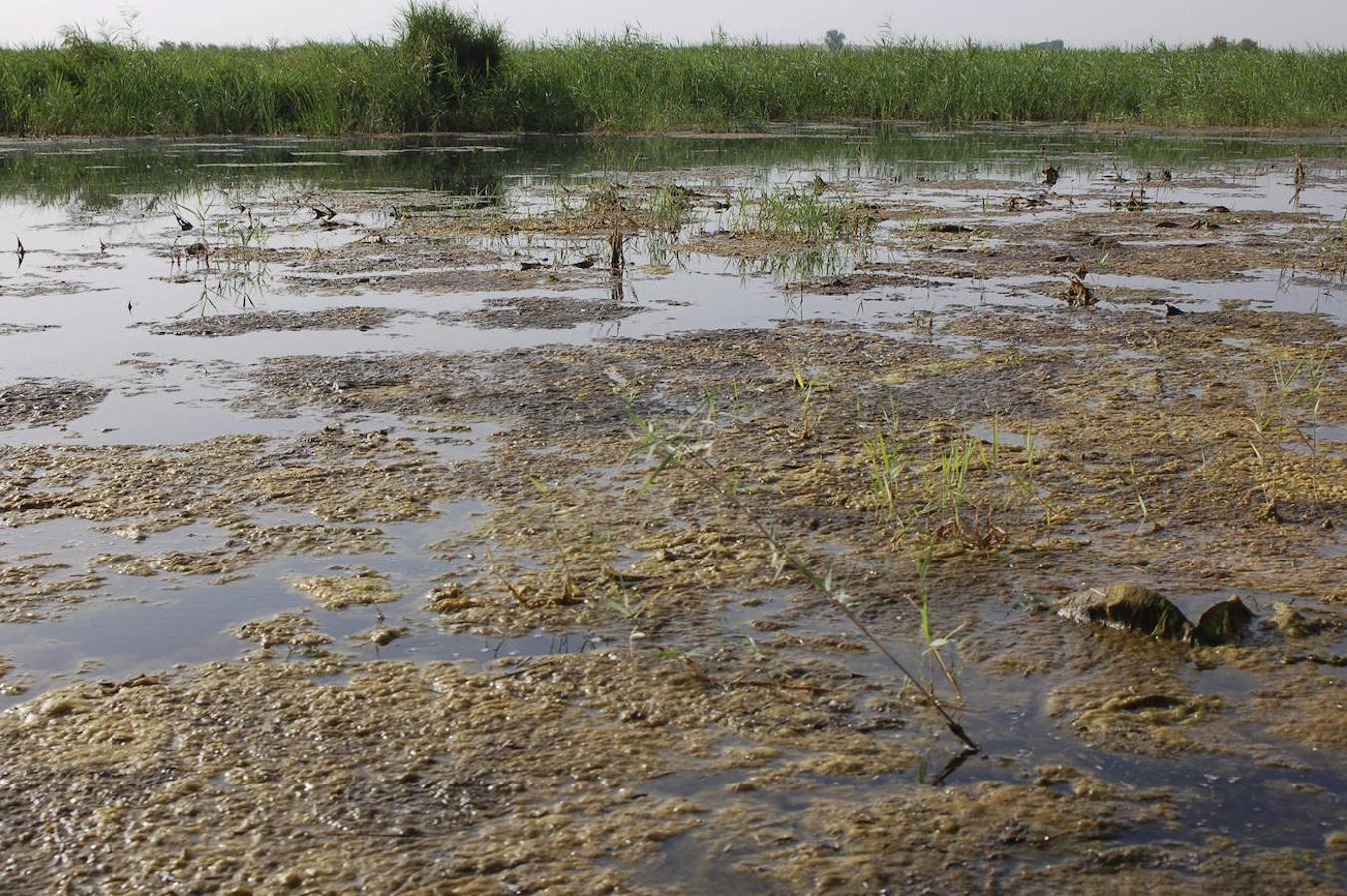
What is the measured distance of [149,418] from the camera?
3525mm

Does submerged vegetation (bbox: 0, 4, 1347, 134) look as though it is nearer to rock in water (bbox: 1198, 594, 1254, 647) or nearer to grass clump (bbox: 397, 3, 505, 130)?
grass clump (bbox: 397, 3, 505, 130)

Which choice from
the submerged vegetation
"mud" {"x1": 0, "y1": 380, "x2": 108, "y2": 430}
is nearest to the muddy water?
"mud" {"x1": 0, "y1": 380, "x2": 108, "y2": 430}

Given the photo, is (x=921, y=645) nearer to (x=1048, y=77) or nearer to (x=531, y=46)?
(x=1048, y=77)

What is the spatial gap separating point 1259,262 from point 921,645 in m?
4.63

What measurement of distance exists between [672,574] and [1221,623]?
0.94 m

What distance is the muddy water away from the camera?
167 centimetres

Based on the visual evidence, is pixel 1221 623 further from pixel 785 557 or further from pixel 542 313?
pixel 542 313

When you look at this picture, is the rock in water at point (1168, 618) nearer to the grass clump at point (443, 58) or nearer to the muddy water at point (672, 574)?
the muddy water at point (672, 574)

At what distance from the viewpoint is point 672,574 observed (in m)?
2.47

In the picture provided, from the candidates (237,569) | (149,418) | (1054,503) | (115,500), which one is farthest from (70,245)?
(1054,503)

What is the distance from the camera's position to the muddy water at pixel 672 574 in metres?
1.67

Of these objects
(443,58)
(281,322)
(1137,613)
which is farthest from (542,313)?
(443,58)

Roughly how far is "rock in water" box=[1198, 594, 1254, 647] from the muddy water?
1.5 inches

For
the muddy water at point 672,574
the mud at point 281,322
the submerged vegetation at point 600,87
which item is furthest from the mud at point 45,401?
the submerged vegetation at point 600,87
